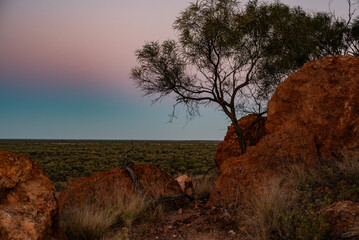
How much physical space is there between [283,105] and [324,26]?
27.4ft

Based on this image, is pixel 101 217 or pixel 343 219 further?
pixel 101 217

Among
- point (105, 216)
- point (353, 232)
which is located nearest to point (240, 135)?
point (105, 216)

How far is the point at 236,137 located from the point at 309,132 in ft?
11.2

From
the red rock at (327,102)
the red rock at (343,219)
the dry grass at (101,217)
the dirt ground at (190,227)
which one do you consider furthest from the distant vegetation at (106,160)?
the red rock at (343,219)

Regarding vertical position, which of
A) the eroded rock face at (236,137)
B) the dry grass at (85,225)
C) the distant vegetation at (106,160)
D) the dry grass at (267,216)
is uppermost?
the eroded rock face at (236,137)

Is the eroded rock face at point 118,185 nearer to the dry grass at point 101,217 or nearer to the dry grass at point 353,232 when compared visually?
the dry grass at point 101,217

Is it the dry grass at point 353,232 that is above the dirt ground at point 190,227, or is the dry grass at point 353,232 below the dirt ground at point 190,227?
above

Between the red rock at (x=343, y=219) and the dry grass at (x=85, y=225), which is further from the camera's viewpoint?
the dry grass at (x=85, y=225)

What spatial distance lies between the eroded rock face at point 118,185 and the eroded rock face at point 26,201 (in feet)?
9.59

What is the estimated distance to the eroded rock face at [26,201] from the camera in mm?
3352

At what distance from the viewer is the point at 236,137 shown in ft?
34.5

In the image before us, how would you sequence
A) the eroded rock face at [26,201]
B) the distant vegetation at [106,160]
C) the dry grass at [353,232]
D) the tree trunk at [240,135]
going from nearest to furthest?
the eroded rock face at [26,201], the dry grass at [353,232], the tree trunk at [240,135], the distant vegetation at [106,160]

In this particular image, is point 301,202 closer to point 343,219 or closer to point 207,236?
point 343,219

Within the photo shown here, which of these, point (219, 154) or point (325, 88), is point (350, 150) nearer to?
point (325, 88)
